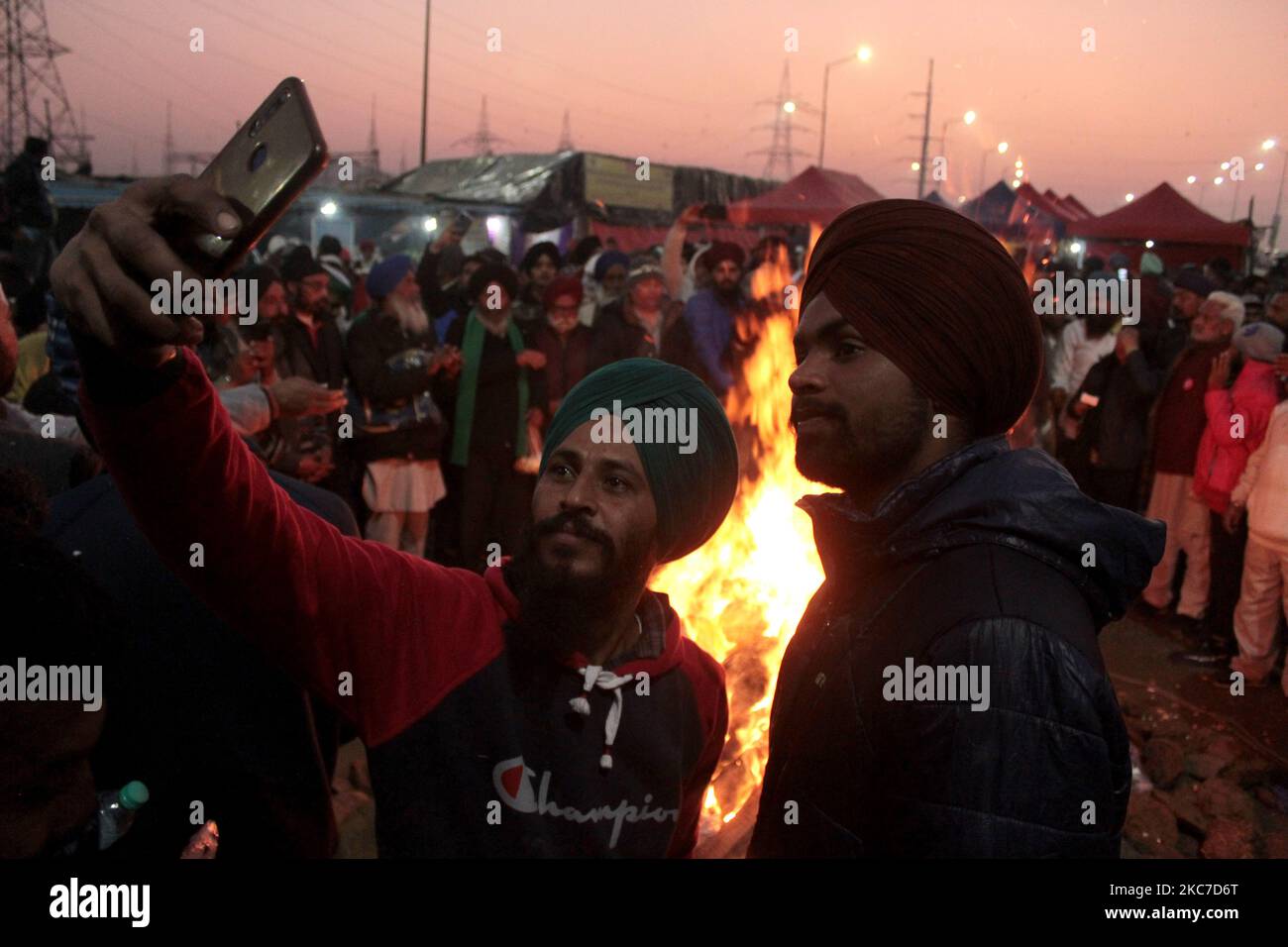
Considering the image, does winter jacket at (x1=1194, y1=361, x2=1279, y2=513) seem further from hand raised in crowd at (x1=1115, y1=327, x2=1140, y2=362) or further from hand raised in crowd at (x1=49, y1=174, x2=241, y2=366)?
hand raised in crowd at (x1=49, y1=174, x2=241, y2=366)

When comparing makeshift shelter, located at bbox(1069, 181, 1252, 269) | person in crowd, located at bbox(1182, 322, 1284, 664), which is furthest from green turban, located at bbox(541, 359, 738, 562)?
makeshift shelter, located at bbox(1069, 181, 1252, 269)

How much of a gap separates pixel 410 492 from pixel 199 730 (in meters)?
4.89

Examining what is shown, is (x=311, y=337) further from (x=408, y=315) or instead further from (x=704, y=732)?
(x=704, y=732)

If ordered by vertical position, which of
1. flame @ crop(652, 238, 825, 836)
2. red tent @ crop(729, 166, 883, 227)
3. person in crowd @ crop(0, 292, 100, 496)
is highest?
red tent @ crop(729, 166, 883, 227)

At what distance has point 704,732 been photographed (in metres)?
2.23

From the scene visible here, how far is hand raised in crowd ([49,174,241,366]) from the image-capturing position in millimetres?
1221

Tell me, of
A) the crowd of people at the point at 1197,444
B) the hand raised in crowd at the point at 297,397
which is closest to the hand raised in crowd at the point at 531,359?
the hand raised in crowd at the point at 297,397

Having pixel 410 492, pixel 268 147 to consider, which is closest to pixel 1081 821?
pixel 268 147

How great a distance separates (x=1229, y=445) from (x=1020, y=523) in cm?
694

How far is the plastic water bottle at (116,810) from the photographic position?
170cm

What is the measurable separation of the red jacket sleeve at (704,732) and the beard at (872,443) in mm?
619

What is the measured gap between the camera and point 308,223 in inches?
899

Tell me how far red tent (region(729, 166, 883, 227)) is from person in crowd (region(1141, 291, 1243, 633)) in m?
10.5

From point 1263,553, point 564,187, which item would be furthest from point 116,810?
point 564,187
